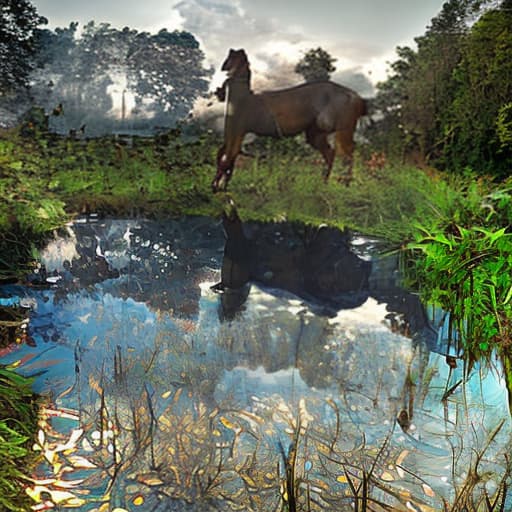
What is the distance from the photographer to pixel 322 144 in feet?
6.20

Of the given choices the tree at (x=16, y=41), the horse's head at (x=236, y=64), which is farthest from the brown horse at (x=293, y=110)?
the tree at (x=16, y=41)

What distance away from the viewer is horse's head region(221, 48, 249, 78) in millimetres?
1862

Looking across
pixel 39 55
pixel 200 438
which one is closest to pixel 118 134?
pixel 39 55

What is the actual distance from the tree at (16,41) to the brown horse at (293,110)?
58 cm

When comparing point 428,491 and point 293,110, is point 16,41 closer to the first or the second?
point 293,110

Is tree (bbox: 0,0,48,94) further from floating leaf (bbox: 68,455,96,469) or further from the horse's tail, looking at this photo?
floating leaf (bbox: 68,455,96,469)

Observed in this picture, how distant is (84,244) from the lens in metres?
1.87

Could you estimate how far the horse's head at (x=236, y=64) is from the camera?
1.86 metres

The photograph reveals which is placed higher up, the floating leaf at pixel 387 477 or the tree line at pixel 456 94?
the tree line at pixel 456 94

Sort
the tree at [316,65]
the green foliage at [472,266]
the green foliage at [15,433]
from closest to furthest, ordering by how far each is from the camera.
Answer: the green foliage at [15,433], the green foliage at [472,266], the tree at [316,65]

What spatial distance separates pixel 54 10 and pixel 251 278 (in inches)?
38.3

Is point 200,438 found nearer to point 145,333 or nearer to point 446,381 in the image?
point 145,333

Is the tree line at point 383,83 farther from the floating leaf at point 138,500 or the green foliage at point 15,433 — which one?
the floating leaf at point 138,500

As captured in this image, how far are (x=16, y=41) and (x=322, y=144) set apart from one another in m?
0.96
